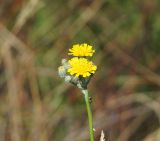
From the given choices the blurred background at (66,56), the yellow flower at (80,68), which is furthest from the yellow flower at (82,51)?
the blurred background at (66,56)

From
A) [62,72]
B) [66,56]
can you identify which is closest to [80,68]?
[62,72]

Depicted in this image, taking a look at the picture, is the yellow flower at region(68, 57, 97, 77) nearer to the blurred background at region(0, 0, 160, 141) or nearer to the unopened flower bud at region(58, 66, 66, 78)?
the unopened flower bud at region(58, 66, 66, 78)

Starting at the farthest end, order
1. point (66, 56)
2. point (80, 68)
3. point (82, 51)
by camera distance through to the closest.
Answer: point (66, 56)
point (82, 51)
point (80, 68)

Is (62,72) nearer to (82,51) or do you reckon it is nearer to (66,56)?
(82,51)

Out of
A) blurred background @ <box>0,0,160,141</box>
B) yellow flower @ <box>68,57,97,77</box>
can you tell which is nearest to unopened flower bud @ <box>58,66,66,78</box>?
yellow flower @ <box>68,57,97,77</box>

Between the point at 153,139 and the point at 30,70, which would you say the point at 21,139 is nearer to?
the point at 30,70

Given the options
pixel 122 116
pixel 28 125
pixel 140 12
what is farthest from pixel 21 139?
pixel 140 12
